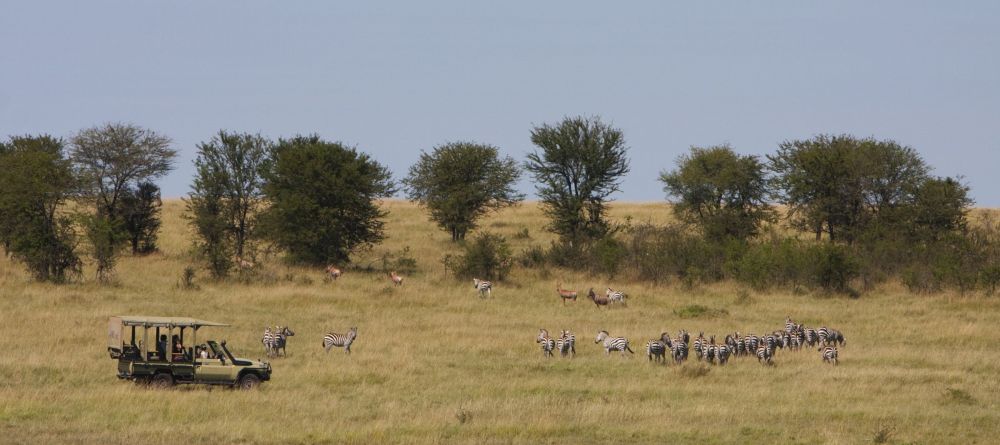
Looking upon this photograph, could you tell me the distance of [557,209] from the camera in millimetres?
62031

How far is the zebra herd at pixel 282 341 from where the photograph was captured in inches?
1116

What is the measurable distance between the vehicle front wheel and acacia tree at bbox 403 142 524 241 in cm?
4230

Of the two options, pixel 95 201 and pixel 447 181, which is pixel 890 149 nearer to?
pixel 447 181

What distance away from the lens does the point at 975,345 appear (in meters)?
32.0

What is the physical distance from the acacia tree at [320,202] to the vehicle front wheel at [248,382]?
31.0 m

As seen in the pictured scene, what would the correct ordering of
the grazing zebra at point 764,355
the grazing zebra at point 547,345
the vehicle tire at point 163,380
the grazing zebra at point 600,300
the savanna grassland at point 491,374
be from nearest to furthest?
the savanna grassland at point 491,374 < the vehicle tire at point 163,380 < the grazing zebra at point 764,355 < the grazing zebra at point 547,345 < the grazing zebra at point 600,300

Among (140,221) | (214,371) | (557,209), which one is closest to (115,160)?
(140,221)

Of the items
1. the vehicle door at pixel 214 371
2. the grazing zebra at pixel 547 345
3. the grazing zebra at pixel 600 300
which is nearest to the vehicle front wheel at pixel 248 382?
the vehicle door at pixel 214 371

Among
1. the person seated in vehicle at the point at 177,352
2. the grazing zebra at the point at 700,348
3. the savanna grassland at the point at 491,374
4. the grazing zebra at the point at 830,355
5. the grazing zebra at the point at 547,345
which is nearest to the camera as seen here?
the savanna grassland at the point at 491,374

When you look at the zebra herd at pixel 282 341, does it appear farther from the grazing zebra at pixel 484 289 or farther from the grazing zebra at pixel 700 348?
the grazing zebra at pixel 484 289

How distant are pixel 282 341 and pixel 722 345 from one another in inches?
422

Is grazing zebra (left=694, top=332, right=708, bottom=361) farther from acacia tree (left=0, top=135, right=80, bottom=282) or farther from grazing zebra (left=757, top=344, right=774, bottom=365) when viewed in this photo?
acacia tree (left=0, top=135, right=80, bottom=282)

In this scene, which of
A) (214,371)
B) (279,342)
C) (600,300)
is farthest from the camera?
(600,300)

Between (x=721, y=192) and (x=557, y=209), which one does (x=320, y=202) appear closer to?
(x=557, y=209)
